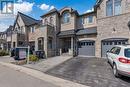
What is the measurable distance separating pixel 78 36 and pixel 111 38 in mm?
5848

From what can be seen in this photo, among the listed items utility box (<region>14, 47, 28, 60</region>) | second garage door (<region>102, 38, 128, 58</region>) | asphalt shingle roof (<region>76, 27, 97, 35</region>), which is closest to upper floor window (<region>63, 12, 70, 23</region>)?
asphalt shingle roof (<region>76, 27, 97, 35</region>)

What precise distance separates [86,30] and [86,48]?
273 centimetres

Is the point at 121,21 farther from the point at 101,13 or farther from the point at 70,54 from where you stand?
the point at 70,54

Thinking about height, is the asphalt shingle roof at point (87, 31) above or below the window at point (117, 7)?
below

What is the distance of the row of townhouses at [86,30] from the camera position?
56.6 feet

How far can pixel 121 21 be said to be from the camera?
55.9 feet

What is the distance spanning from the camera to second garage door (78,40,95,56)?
816 inches

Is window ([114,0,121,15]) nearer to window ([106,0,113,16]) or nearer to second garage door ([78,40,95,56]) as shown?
window ([106,0,113,16])

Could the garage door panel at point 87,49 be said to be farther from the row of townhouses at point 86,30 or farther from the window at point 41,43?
the window at point 41,43

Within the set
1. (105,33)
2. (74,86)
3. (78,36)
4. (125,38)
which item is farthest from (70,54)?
(74,86)

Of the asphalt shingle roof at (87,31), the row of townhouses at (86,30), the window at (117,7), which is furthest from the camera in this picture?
the asphalt shingle roof at (87,31)

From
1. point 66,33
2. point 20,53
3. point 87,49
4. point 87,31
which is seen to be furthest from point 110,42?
point 20,53

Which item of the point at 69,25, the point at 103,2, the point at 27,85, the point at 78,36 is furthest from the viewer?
the point at 69,25

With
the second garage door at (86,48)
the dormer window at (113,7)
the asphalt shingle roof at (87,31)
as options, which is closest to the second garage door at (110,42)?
the second garage door at (86,48)
